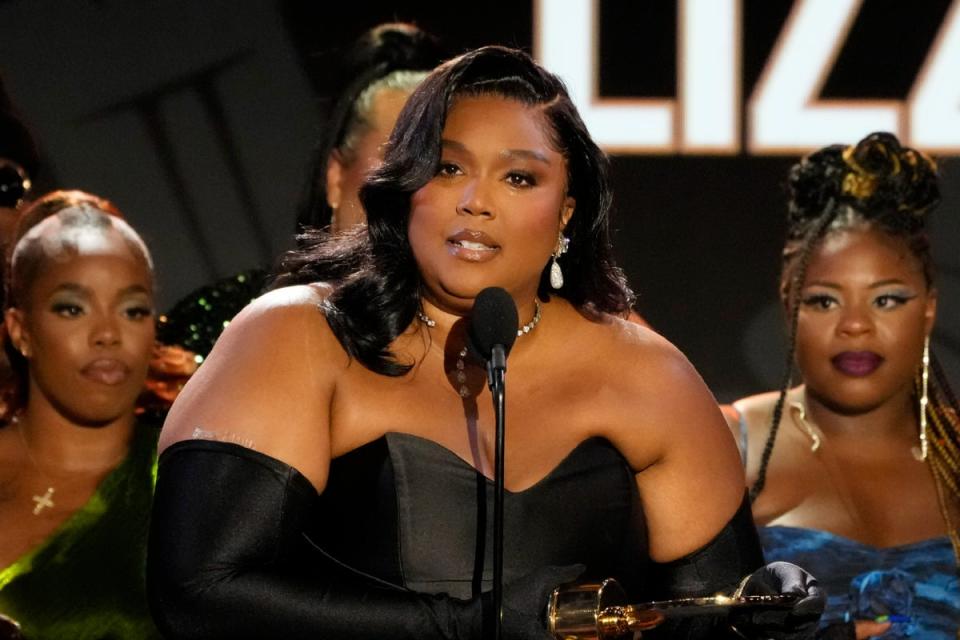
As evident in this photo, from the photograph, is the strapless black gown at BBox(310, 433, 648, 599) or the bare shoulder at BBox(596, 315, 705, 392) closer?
the strapless black gown at BBox(310, 433, 648, 599)

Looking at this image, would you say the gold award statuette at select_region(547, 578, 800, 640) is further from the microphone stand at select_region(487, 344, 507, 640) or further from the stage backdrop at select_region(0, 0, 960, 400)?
the stage backdrop at select_region(0, 0, 960, 400)

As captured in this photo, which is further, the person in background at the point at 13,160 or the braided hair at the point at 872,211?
the person in background at the point at 13,160

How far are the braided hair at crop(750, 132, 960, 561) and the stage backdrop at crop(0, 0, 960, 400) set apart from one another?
627 millimetres

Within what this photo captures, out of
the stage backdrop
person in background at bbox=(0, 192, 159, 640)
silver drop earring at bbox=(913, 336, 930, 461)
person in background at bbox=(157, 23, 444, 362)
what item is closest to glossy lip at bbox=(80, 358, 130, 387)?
person in background at bbox=(0, 192, 159, 640)

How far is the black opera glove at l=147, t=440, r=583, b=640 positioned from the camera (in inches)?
85.0

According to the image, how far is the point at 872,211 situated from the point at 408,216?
5.70 ft

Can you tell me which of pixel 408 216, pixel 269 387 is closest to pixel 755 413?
pixel 408 216

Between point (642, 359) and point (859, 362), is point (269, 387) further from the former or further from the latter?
point (859, 362)

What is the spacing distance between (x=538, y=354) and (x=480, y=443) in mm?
222

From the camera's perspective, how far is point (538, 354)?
8.36ft

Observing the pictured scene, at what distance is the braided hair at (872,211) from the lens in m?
3.83

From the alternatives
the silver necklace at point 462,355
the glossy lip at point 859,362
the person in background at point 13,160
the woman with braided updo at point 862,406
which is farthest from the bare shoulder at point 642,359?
the person in background at point 13,160

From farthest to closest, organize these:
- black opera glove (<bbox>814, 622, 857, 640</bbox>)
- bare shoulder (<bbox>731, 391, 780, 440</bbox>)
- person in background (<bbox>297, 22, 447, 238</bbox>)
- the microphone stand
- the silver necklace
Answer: bare shoulder (<bbox>731, 391, 780, 440</bbox>) → person in background (<bbox>297, 22, 447, 238</bbox>) → black opera glove (<bbox>814, 622, 857, 640</bbox>) → the silver necklace → the microphone stand

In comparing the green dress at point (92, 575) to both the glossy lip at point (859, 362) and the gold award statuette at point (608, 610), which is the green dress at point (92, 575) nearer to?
the gold award statuette at point (608, 610)
